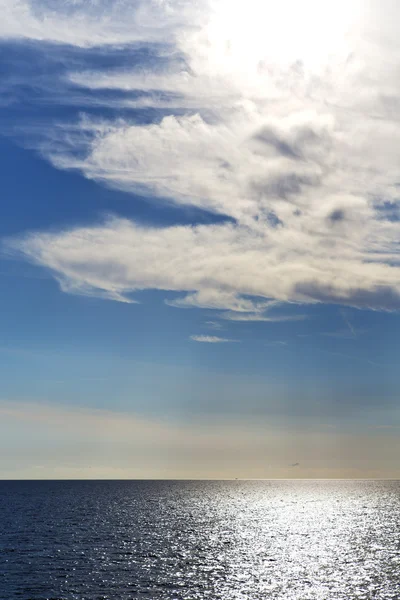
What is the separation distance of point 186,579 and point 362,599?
2890 centimetres

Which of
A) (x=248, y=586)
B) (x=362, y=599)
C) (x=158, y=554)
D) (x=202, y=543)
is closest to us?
(x=362, y=599)

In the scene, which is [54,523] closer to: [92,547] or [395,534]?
[92,547]

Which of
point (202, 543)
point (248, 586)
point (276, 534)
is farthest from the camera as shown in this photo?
point (276, 534)

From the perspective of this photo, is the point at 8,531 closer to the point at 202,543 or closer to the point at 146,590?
the point at 202,543

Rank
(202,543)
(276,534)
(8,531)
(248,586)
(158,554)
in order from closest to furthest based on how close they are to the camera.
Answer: (248,586) → (158,554) → (202,543) → (8,531) → (276,534)

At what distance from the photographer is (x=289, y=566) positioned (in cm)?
10988

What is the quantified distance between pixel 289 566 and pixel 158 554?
91.7 feet

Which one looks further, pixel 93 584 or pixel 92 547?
pixel 92 547

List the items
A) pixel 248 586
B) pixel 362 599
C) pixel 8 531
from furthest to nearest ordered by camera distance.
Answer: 1. pixel 8 531
2. pixel 248 586
3. pixel 362 599

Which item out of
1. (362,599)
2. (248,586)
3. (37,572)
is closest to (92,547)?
(37,572)

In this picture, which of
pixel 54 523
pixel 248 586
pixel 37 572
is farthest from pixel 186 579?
pixel 54 523

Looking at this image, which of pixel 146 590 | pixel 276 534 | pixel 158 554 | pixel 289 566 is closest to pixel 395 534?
pixel 276 534

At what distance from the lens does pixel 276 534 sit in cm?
16962

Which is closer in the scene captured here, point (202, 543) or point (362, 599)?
point (362, 599)
